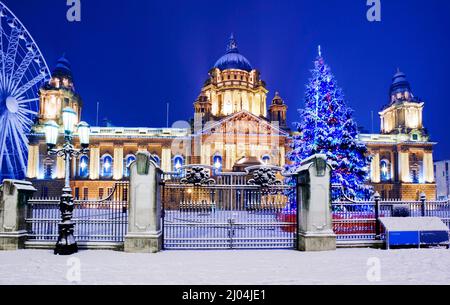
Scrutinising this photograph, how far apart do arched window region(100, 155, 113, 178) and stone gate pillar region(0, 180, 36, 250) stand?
177ft

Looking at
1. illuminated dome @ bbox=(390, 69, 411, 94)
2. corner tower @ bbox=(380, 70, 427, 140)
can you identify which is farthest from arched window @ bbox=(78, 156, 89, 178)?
illuminated dome @ bbox=(390, 69, 411, 94)

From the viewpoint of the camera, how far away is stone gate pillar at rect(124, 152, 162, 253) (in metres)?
11.2

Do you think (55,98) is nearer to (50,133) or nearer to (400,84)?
(50,133)

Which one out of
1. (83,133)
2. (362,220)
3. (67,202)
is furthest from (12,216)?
(362,220)

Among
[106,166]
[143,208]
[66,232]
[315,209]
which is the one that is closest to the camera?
[66,232]

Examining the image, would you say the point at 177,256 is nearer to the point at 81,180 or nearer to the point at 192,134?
the point at 192,134

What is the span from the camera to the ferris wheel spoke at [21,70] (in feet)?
109

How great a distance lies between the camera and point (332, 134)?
21641 mm

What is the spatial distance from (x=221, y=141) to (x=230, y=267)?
165 ft

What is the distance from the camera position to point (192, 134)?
6238 centimetres

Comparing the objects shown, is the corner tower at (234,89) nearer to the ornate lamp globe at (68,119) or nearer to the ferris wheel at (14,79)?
the ferris wheel at (14,79)

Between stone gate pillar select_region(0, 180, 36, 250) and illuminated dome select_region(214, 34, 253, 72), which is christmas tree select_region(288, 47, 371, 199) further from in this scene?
illuminated dome select_region(214, 34, 253, 72)
